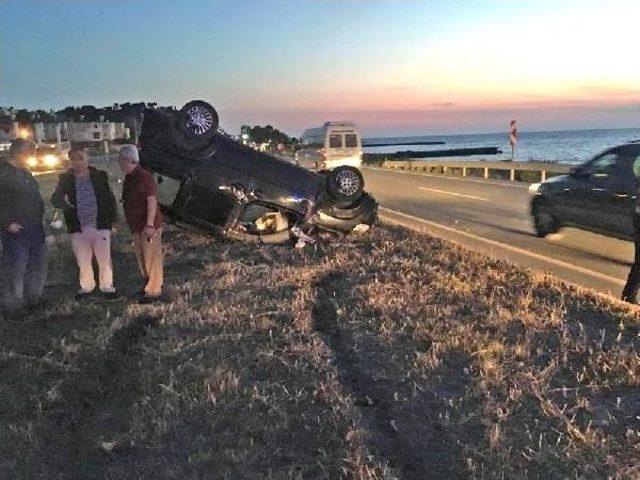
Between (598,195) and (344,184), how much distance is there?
12.0ft

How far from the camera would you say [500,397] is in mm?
4316

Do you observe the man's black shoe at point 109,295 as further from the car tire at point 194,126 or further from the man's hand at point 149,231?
the car tire at point 194,126

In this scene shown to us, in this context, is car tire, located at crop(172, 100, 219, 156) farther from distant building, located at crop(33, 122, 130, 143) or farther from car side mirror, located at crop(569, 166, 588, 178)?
distant building, located at crop(33, 122, 130, 143)

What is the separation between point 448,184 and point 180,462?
71.1ft

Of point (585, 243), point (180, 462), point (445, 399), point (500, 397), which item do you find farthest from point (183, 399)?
point (585, 243)

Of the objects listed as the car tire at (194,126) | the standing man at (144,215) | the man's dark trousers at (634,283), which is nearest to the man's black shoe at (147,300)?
the standing man at (144,215)

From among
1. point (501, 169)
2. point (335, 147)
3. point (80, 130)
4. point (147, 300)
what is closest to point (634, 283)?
point (147, 300)

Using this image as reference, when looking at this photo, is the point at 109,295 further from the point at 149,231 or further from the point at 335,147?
the point at 335,147

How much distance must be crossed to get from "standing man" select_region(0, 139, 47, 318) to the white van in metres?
21.3

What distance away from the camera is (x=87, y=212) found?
6801 mm

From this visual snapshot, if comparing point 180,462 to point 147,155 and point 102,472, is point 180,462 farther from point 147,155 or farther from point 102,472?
point 147,155

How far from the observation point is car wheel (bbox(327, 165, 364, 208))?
10062 millimetres

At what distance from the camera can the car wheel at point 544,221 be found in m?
11.4

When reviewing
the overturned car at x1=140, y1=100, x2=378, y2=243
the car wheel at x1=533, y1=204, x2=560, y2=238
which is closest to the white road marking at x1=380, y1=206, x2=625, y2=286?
the car wheel at x1=533, y1=204, x2=560, y2=238
